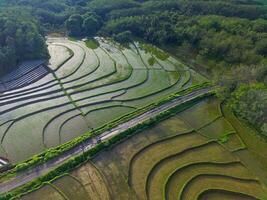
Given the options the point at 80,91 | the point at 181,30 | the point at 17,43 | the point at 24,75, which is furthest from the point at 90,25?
the point at 80,91

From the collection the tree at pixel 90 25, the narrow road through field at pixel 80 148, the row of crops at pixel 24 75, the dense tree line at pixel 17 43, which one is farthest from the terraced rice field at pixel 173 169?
the tree at pixel 90 25

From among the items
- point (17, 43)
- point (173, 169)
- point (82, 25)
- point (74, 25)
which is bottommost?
point (173, 169)

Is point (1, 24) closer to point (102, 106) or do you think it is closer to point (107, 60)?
point (107, 60)

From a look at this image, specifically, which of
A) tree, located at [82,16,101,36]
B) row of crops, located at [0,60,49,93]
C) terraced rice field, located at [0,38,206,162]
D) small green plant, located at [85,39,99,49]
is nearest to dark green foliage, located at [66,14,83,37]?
tree, located at [82,16,101,36]

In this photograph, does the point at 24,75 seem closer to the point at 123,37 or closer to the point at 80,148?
the point at 80,148

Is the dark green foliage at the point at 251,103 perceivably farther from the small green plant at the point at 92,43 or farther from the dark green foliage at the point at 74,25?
the dark green foliage at the point at 74,25

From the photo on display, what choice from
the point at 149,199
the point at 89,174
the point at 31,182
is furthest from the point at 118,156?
the point at 31,182

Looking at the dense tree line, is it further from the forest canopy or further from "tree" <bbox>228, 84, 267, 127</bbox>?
"tree" <bbox>228, 84, 267, 127</bbox>
